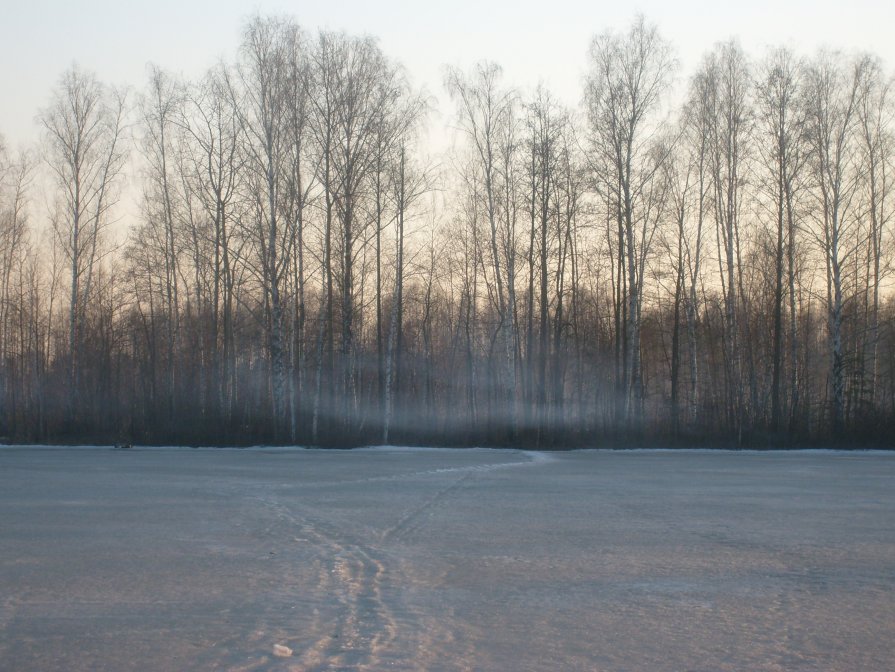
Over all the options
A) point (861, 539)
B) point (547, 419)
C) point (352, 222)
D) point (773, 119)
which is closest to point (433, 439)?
point (547, 419)

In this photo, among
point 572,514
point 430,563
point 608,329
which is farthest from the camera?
point 608,329

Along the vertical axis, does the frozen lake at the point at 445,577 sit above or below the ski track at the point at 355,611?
below

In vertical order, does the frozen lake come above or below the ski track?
→ below

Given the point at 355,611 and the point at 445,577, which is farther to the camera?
the point at 445,577

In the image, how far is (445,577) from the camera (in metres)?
7.25

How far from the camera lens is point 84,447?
99.1 feet

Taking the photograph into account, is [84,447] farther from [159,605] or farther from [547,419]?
[159,605]

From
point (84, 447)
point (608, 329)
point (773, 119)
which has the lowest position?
point (84, 447)

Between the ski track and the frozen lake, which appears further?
the frozen lake

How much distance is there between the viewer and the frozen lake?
16.7ft

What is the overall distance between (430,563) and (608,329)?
45145 millimetres

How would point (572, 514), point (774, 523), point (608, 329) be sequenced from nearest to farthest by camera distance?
1. point (774, 523)
2. point (572, 514)
3. point (608, 329)

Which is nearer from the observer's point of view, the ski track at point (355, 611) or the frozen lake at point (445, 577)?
the ski track at point (355, 611)

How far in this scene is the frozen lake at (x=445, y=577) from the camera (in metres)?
5.10
